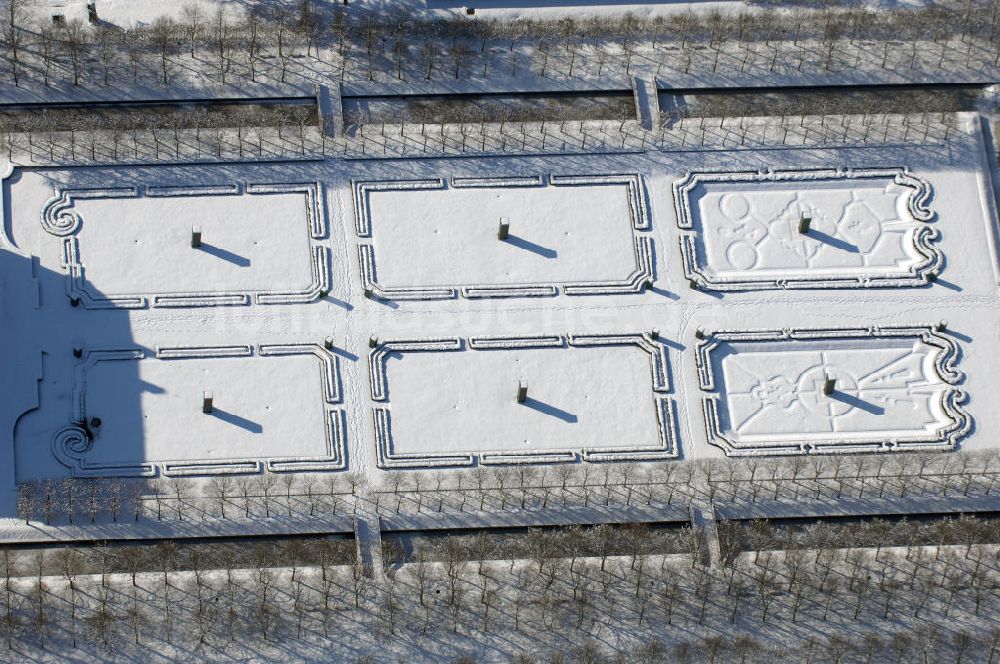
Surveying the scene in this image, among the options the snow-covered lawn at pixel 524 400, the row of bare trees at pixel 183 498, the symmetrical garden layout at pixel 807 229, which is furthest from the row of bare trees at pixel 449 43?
the row of bare trees at pixel 183 498

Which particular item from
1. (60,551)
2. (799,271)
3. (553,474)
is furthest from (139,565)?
(799,271)

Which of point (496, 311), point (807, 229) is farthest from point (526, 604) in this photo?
point (807, 229)

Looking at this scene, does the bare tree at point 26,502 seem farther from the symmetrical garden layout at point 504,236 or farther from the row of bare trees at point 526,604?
the symmetrical garden layout at point 504,236

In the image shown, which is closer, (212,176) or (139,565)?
(139,565)

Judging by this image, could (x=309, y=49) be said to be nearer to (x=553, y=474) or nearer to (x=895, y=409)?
(x=553, y=474)

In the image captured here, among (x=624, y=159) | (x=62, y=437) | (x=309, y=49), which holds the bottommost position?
(x=62, y=437)

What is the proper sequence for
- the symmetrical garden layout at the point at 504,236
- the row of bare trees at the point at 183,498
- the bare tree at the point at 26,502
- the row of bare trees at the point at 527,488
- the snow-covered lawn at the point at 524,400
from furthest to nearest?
1. the symmetrical garden layout at the point at 504,236
2. the snow-covered lawn at the point at 524,400
3. the row of bare trees at the point at 527,488
4. the row of bare trees at the point at 183,498
5. the bare tree at the point at 26,502
